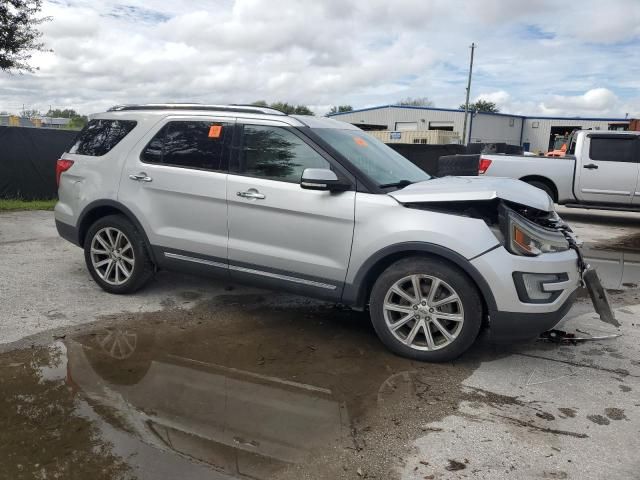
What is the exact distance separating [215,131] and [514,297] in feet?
9.42

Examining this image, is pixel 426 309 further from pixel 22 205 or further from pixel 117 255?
pixel 22 205

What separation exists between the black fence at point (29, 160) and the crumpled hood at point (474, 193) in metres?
10.2

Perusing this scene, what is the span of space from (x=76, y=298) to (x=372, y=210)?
3152mm

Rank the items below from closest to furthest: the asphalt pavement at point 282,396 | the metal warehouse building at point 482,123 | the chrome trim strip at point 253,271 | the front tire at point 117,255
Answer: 1. the asphalt pavement at point 282,396
2. the chrome trim strip at point 253,271
3. the front tire at point 117,255
4. the metal warehouse building at point 482,123

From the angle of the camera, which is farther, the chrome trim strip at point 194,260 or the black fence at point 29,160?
the black fence at point 29,160

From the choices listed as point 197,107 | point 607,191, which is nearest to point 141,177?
point 197,107

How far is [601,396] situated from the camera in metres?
3.65

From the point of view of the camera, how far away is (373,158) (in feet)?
15.9

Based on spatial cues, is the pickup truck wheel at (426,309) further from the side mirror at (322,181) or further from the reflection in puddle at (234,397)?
the side mirror at (322,181)

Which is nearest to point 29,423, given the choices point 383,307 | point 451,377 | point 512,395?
point 383,307

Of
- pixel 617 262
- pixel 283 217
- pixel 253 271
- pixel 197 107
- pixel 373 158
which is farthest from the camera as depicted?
pixel 617 262

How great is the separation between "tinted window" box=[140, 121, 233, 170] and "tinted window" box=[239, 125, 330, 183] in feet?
0.78

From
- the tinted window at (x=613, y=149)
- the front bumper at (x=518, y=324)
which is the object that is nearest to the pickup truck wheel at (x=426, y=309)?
the front bumper at (x=518, y=324)

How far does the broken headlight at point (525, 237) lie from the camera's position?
382cm
